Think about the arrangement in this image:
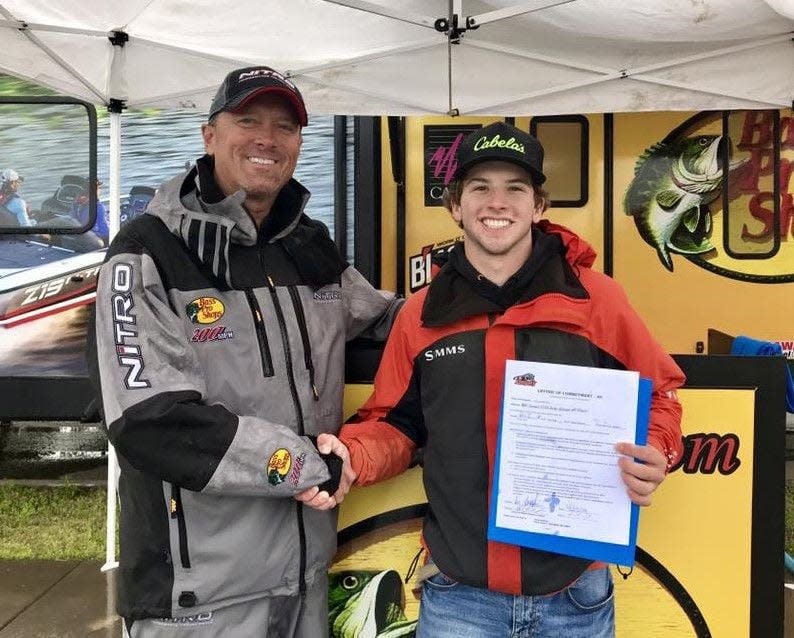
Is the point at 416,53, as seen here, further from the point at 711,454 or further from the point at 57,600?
the point at 57,600

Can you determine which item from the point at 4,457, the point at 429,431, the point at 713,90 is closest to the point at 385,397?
the point at 429,431

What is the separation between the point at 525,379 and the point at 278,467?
0.55 meters

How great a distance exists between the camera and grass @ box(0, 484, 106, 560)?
413cm

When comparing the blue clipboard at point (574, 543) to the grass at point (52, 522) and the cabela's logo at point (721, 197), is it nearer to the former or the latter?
the cabela's logo at point (721, 197)

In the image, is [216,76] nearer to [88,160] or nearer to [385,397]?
[88,160]

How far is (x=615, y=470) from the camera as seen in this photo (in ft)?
4.80

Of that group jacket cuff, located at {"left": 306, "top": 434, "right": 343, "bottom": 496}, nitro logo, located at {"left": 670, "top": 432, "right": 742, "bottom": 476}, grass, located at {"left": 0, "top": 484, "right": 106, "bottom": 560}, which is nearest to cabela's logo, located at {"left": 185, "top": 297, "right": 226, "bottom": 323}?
jacket cuff, located at {"left": 306, "top": 434, "right": 343, "bottom": 496}

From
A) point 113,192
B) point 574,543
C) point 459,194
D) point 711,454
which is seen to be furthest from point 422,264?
point 574,543

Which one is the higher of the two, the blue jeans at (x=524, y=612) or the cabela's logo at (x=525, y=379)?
the cabela's logo at (x=525, y=379)

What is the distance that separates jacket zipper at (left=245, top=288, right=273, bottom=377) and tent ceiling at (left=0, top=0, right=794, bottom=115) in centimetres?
177

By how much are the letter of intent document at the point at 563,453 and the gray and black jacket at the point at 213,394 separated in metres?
0.42

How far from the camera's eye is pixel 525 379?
1.48 meters

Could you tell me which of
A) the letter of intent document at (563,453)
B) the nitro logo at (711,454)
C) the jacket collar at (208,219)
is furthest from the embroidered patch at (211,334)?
the nitro logo at (711,454)

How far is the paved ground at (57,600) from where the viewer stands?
129 inches
